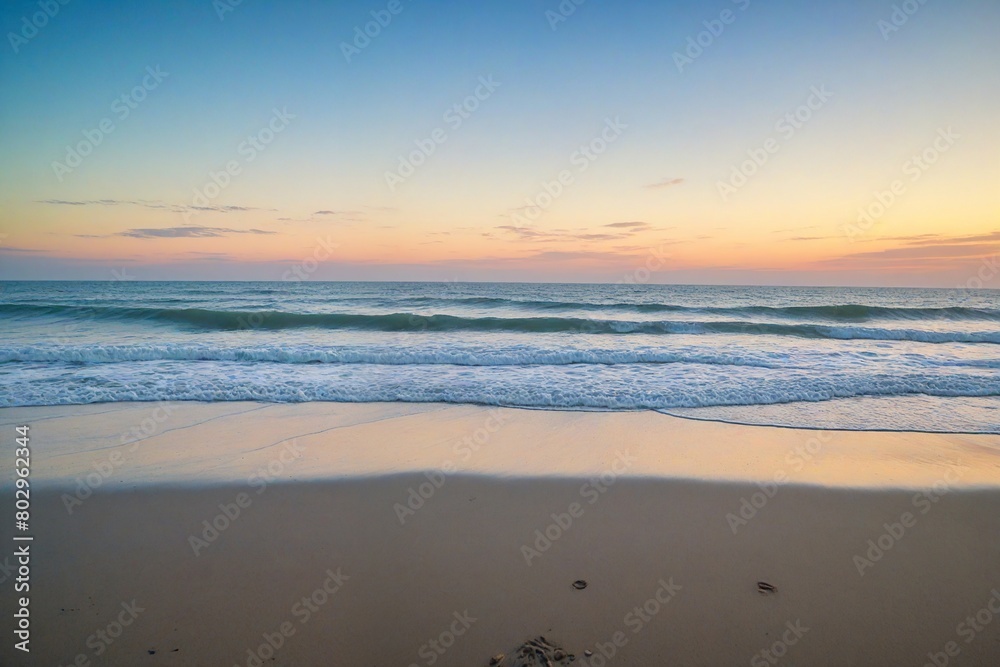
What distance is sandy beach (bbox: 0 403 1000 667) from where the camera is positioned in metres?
3.00

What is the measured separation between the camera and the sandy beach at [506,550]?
300 cm

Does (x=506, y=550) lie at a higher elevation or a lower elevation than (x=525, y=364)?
lower

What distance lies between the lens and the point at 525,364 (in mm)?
12508

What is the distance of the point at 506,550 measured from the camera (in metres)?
3.94

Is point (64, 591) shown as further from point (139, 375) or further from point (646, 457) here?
point (139, 375)

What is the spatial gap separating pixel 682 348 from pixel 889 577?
12.0 m

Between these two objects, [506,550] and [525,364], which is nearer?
[506,550]

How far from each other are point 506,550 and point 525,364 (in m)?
8.65

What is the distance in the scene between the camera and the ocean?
8750 millimetres

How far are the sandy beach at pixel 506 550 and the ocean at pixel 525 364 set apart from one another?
2221 mm

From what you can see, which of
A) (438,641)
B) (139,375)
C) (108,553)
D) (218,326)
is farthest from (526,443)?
(218,326)

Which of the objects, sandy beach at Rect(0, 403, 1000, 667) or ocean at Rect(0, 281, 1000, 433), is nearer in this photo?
sandy beach at Rect(0, 403, 1000, 667)

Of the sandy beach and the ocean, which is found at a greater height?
the ocean

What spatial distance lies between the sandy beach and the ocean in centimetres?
222
